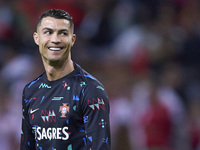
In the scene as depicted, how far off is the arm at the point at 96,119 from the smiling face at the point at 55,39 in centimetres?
40

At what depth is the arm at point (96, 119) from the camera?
9.70ft

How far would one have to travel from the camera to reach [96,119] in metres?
2.97

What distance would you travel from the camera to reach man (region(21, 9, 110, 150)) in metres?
3.00

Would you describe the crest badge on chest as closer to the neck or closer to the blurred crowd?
the neck

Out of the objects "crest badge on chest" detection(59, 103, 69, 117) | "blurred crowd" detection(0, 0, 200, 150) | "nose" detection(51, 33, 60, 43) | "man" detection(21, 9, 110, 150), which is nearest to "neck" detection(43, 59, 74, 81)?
"man" detection(21, 9, 110, 150)

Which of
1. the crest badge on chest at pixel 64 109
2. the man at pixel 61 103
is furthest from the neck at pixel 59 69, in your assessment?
the crest badge on chest at pixel 64 109

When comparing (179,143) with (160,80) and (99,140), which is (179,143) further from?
(99,140)

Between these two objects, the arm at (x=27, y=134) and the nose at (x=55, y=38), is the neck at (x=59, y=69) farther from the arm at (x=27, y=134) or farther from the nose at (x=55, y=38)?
the arm at (x=27, y=134)

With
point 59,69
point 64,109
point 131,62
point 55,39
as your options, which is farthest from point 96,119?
point 131,62

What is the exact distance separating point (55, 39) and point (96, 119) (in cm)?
70

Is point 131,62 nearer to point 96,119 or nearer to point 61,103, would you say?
point 61,103

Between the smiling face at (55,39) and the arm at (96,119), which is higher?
the smiling face at (55,39)

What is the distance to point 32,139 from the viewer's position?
3.45m


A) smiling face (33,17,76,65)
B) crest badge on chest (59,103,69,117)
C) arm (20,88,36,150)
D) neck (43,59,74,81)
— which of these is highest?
smiling face (33,17,76,65)
